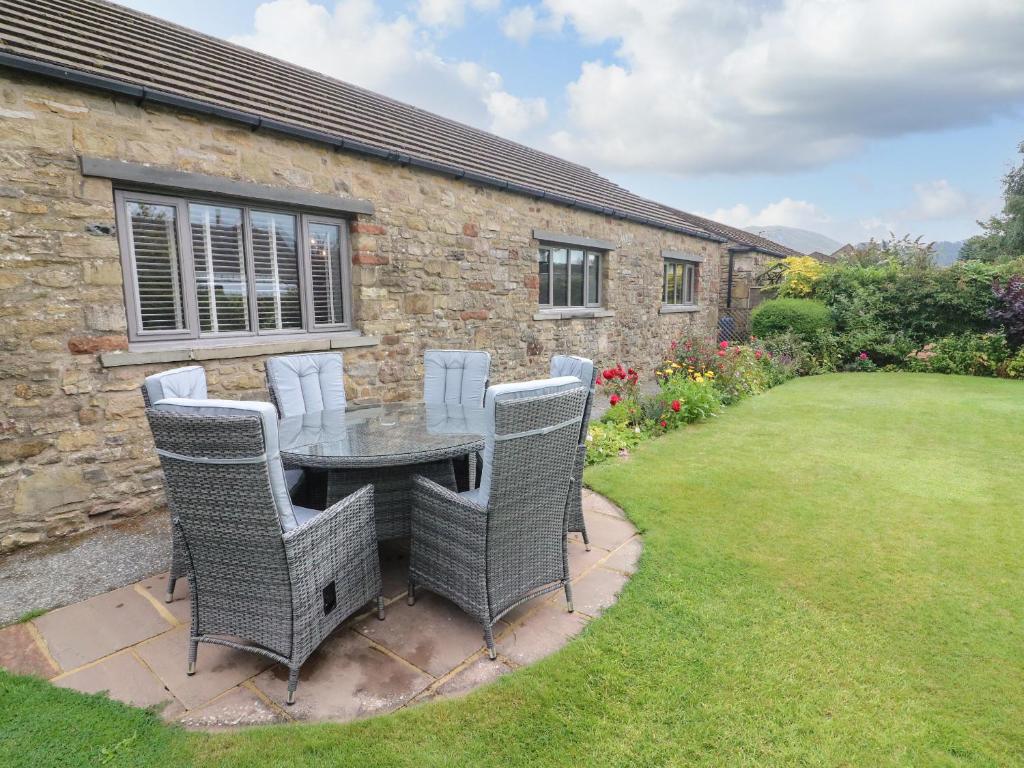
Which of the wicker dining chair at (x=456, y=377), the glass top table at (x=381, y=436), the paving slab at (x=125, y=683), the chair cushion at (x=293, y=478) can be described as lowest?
the paving slab at (x=125, y=683)

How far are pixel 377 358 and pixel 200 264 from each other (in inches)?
77.8

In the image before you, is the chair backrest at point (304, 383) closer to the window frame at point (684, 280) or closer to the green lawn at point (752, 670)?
the green lawn at point (752, 670)

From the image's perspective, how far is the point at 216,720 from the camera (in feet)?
6.76

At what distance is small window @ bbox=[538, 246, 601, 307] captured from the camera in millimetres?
8781

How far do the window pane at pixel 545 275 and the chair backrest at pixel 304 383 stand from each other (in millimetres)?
4838

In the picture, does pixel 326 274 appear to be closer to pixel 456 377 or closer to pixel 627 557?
pixel 456 377

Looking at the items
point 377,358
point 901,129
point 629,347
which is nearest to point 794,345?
point 629,347

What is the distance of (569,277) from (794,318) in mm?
6269

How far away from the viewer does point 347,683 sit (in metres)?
2.26

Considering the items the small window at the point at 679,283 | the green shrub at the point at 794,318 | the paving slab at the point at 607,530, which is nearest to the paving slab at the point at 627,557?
the paving slab at the point at 607,530

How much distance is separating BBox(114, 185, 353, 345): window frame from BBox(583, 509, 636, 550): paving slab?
3454mm

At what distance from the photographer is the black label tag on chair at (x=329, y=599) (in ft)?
7.75

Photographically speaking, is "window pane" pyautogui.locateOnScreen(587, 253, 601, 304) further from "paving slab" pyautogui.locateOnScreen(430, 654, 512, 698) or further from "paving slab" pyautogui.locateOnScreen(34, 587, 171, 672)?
"paving slab" pyautogui.locateOnScreen(34, 587, 171, 672)

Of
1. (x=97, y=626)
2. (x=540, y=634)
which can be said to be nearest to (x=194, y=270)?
(x=97, y=626)
